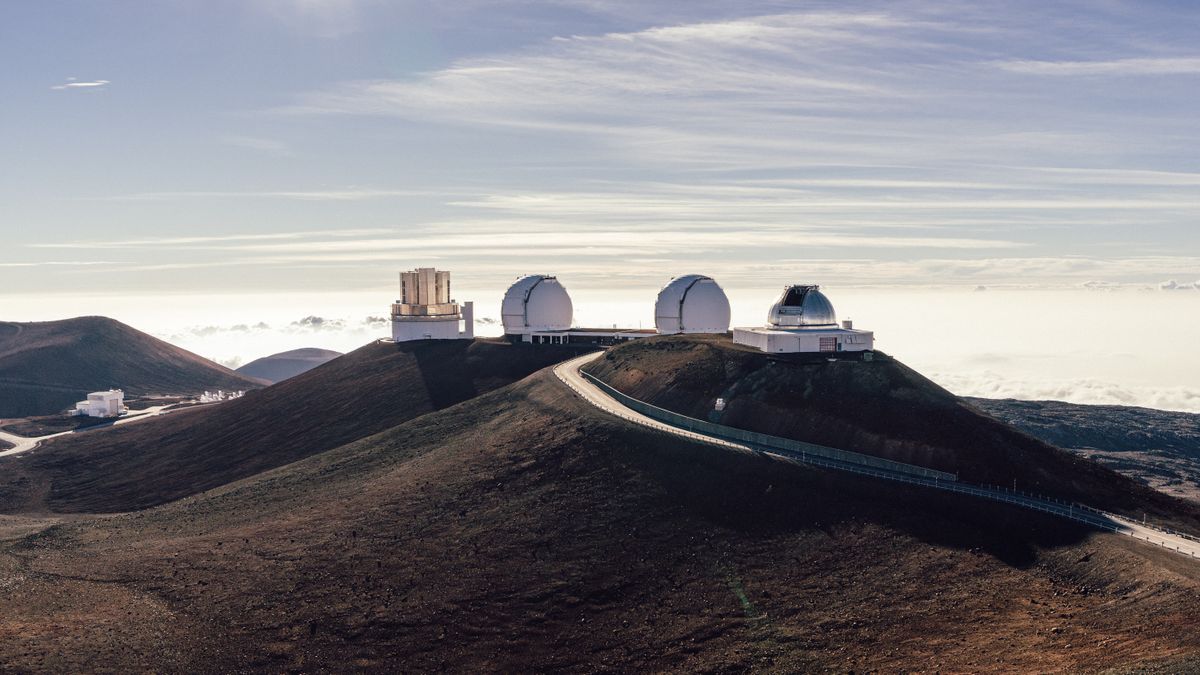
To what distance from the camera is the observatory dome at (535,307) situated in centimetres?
10169

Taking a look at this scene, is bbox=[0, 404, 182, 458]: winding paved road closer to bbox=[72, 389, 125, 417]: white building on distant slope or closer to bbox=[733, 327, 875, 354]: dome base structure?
bbox=[72, 389, 125, 417]: white building on distant slope

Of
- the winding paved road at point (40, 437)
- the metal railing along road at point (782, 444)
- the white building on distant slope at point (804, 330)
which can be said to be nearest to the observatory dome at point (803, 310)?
the white building on distant slope at point (804, 330)

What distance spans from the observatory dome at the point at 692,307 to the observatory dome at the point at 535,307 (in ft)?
46.9

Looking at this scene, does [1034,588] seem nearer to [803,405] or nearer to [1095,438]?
[803,405]

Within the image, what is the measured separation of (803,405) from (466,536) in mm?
22662

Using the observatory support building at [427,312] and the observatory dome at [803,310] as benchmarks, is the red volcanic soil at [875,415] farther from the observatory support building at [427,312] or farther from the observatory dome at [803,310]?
the observatory support building at [427,312]

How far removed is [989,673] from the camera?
98.7 ft

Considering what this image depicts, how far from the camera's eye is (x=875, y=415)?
2208 inches

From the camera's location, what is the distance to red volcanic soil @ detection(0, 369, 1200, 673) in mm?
35188

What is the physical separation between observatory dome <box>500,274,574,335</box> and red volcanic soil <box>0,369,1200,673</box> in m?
43.4

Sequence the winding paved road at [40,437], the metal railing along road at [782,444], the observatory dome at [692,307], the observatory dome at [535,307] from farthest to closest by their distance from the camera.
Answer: the winding paved road at [40,437], the observatory dome at [535,307], the observatory dome at [692,307], the metal railing along road at [782,444]

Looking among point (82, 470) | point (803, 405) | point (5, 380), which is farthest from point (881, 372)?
point (5, 380)

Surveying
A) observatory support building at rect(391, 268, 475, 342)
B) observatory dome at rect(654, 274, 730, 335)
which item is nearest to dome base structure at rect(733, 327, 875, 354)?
observatory dome at rect(654, 274, 730, 335)

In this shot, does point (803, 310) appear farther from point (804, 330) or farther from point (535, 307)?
point (535, 307)
